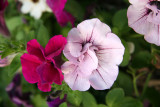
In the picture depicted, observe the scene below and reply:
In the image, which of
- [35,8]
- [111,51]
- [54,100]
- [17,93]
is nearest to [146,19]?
[111,51]

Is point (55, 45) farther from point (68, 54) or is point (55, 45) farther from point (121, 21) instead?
point (121, 21)

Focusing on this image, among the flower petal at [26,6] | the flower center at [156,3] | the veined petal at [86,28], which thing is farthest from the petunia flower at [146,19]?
the flower petal at [26,6]

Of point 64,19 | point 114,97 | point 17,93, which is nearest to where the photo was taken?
point 114,97

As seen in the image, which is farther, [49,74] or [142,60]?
[142,60]

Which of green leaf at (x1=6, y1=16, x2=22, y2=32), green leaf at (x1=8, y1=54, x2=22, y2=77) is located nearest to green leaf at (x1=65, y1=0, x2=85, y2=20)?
green leaf at (x1=6, y1=16, x2=22, y2=32)

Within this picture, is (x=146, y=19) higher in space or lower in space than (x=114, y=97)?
higher

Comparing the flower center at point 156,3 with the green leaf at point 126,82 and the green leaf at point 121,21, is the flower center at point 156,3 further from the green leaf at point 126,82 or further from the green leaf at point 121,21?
the green leaf at point 126,82

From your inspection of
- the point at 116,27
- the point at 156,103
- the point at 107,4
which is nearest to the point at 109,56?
the point at 116,27
